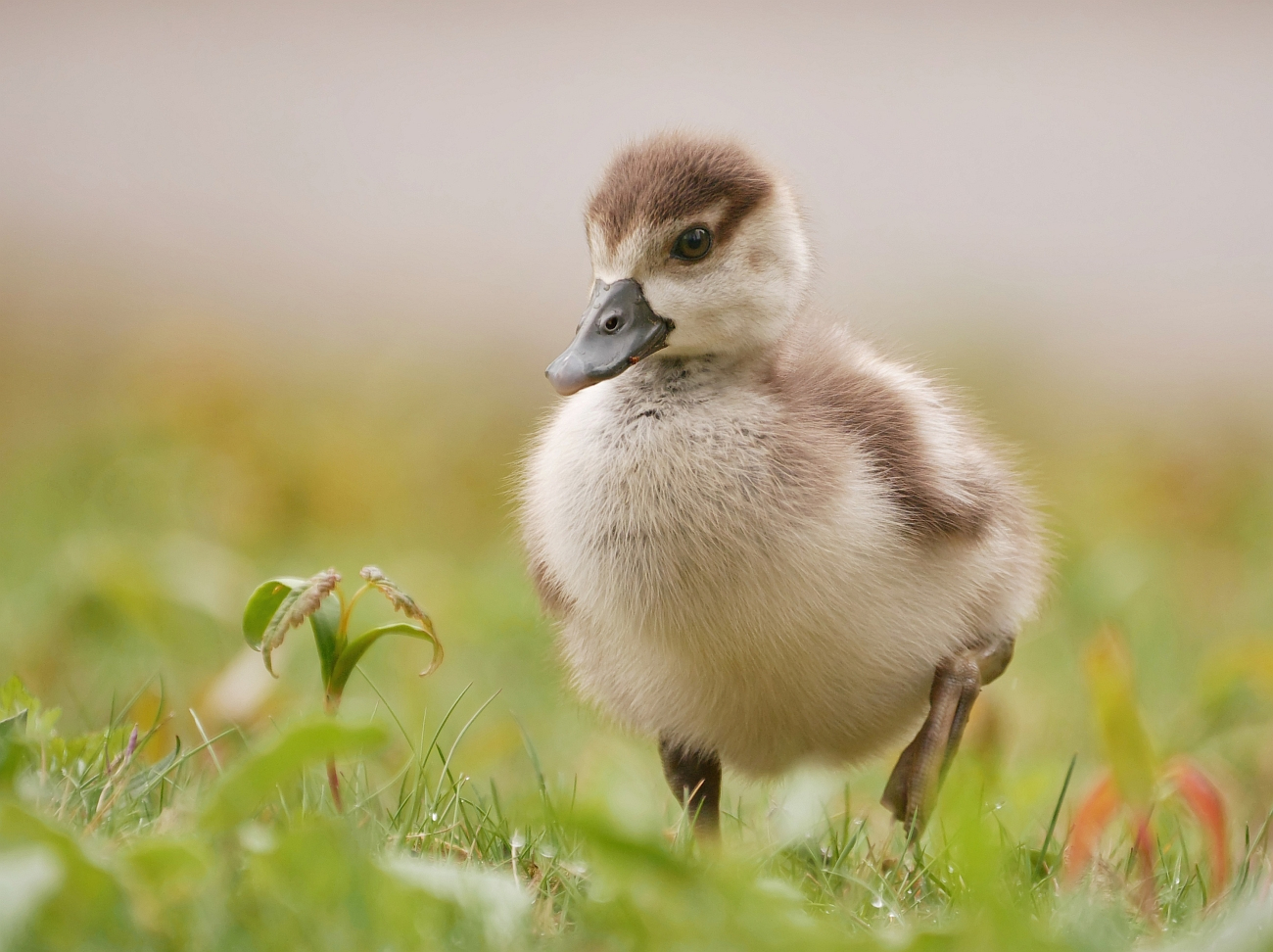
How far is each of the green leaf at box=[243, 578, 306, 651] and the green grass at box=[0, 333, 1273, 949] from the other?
0.62 feet

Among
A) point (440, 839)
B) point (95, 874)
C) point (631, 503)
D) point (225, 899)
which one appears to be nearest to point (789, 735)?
point (631, 503)

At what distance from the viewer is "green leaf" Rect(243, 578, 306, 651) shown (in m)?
1.71

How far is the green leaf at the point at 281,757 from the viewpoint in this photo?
1.29m

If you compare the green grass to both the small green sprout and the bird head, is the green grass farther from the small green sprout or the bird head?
the bird head

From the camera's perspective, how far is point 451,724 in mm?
3303

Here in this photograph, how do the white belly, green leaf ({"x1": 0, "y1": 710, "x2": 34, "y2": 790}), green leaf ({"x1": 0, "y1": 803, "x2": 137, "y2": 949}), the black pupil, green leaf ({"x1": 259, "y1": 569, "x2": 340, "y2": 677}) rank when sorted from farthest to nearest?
the black pupil, the white belly, green leaf ({"x1": 259, "y1": 569, "x2": 340, "y2": 677}), green leaf ({"x1": 0, "y1": 710, "x2": 34, "y2": 790}), green leaf ({"x1": 0, "y1": 803, "x2": 137, "y2": 949})

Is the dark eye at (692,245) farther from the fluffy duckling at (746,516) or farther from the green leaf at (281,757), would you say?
the green leaf at (281,757)

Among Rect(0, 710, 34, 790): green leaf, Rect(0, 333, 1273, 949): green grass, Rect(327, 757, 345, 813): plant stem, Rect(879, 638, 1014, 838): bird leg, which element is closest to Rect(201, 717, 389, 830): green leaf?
Rect(0, 333, 1273, 949): green grass

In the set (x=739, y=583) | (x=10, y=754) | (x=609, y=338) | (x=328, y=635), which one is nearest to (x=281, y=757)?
(x=10, y=754)

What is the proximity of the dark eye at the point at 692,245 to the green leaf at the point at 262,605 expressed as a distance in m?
0.80

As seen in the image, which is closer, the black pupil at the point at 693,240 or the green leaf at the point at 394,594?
the green leaf at the point at 394,594

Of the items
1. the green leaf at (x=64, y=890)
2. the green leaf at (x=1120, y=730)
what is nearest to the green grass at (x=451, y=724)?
the green leaf at (x=64, y=890)

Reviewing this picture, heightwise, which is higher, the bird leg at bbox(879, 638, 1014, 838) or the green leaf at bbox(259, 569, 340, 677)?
the green leaf at bbox(259, 569, 340, 677)

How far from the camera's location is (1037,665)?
12.4ft
